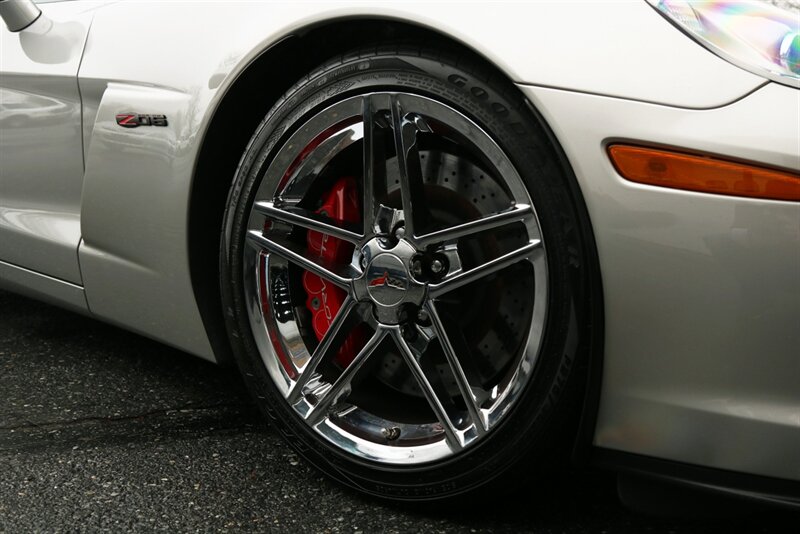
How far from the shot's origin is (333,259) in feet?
6.60

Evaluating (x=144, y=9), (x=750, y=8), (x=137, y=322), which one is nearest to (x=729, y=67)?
(x=750, y=8)

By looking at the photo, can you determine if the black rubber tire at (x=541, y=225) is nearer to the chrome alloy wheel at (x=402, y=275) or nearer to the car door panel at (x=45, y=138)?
the chrome alloy wheel at (x=402, y=275)

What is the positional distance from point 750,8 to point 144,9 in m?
1.26

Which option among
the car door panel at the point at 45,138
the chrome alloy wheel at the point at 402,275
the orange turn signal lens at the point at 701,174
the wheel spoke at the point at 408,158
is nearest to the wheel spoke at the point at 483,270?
the chrome alloy wheel at the point at 402,275

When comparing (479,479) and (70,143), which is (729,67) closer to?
(479,479)

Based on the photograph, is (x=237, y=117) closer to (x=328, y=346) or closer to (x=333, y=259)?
(x=333, y=259)

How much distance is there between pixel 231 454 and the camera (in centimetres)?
218

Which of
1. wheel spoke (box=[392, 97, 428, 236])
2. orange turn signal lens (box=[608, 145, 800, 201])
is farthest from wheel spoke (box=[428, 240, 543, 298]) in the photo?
orange turn signal lens (box=[608, 145, 800, 201])

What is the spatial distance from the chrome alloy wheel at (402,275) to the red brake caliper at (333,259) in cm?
2

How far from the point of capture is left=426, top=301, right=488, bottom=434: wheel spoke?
5.80 ft

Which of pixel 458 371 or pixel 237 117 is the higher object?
pixel 237 117

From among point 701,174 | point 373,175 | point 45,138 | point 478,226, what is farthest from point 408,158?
point 45,138

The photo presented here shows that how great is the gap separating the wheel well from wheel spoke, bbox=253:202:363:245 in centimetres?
Answer: 16

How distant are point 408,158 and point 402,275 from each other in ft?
0.70
